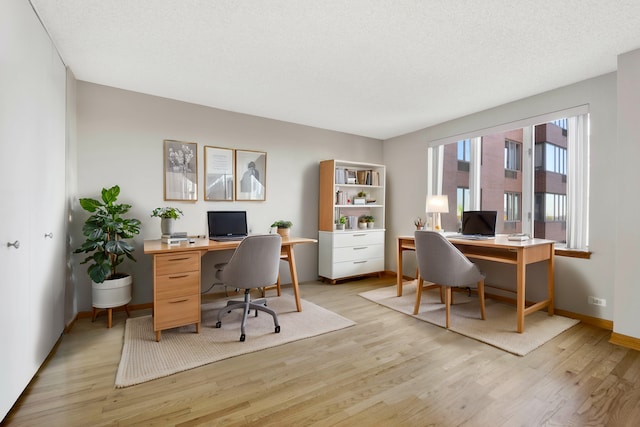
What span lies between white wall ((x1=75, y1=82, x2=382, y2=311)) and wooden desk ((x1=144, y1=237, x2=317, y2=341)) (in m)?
1.07

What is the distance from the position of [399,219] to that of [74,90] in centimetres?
453

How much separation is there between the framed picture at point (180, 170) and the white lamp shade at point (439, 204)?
302cm

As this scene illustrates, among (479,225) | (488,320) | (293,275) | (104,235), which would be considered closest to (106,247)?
(104,235)

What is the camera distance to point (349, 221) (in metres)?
4.80

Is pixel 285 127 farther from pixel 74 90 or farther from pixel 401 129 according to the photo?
pixel 74 90

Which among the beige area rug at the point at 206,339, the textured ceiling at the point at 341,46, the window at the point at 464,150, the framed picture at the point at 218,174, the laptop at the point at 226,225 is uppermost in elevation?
the textured ceiling at the point at 341,46

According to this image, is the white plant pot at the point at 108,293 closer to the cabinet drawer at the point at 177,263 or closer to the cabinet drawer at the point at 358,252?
the cabinet drawer at the point at 177,263

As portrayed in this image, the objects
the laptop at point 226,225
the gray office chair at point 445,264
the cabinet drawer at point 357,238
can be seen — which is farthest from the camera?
the cabinet drawer at point 357,238

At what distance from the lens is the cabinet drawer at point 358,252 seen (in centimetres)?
449

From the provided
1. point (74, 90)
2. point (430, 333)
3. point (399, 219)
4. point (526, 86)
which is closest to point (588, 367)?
point (430, 333)

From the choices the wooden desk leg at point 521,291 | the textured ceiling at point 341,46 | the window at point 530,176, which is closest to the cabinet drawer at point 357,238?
the window at point 530,176

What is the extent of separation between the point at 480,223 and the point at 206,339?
3.25m

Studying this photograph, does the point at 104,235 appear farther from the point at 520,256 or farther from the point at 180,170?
the point at 520,256

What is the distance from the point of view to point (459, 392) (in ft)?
6.12
